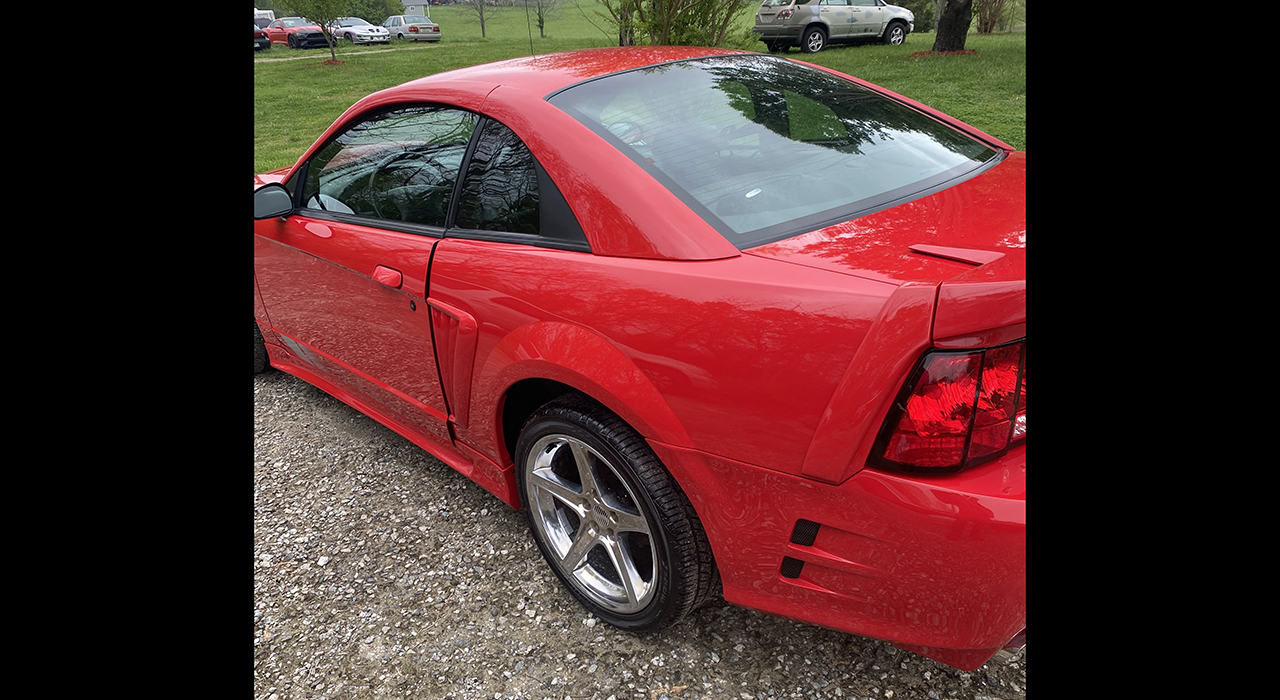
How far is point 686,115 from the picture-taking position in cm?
216

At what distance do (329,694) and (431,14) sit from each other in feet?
128

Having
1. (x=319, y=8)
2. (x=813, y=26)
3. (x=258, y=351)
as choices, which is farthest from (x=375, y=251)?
(x=319, y=8)

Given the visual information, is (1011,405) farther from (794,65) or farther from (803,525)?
(794,65)

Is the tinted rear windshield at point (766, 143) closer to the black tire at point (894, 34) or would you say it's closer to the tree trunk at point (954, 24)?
A: the tree trunk at point (954, 24)

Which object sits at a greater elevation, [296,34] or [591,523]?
[296,34]

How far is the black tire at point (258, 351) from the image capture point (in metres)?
3.79

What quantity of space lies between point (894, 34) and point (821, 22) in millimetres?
2540

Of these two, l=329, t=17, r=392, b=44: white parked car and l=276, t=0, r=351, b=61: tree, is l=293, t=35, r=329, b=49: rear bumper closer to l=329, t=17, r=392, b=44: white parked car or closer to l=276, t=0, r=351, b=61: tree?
l=329, t=17, r=392, b=44: white parked car

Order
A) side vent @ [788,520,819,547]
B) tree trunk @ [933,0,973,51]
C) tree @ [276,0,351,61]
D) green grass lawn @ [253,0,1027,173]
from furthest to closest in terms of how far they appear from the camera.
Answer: tree @ [276,0,351,61]
tree trunk @ [933,0,973,51]
green grass lawn @ [253,0,1027,173]
side vent @ [788,520,819,547]

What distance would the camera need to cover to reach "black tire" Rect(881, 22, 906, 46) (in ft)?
63.6

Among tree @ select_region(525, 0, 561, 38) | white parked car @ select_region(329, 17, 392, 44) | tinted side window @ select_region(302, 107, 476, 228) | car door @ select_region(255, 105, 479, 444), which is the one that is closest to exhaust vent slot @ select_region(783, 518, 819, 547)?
car door @ select_region(255, 105, 479, 444)

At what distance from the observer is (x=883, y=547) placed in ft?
4.70

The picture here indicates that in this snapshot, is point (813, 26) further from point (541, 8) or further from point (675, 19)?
point (541, 8)

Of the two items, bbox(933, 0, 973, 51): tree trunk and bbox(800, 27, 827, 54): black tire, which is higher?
→ bbox(800, 27, 827, 54): black tire
